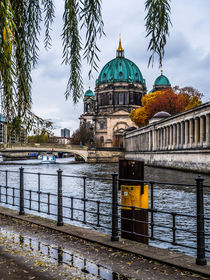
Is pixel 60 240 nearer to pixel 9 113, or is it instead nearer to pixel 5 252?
pixel 5 252

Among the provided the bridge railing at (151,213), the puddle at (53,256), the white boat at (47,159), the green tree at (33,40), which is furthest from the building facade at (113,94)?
the green tree at (33,40)

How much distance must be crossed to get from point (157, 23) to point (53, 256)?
13.4 feet

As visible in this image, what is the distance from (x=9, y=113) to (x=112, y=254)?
3463 millimetres

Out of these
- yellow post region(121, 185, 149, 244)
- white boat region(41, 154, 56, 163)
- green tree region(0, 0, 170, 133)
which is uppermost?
green tree region(0, 0, 170, 133)

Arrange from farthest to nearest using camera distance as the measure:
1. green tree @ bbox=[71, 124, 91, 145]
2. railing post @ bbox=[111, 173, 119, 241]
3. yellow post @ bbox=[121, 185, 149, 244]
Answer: green tree @ bbox=[71, 124, 91, 145] < yellow post @ bbox=[121, 185, 149, 244] < railing post @ bbox=[111, 173, 119, 241]

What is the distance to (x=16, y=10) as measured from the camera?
11.7 ft

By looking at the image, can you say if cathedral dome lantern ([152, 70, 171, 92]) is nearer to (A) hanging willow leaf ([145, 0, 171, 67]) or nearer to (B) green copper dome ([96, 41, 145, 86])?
(B) green copper dome ([96, 41, 145, 86])

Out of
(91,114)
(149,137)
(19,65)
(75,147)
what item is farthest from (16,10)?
(91,114)

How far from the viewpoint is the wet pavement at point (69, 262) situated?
4859mm

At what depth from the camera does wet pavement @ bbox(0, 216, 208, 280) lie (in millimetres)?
4859

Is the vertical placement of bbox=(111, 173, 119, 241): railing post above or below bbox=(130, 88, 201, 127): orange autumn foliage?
below

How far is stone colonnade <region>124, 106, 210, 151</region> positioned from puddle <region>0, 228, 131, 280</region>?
1314 inches

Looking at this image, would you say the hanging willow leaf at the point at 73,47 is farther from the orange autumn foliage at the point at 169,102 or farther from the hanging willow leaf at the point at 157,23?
the orange autumn foliage at the point at 169,102

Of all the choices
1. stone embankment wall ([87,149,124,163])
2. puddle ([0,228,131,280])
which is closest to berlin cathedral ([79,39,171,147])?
stone embankment wall ([87,149,124,163])
